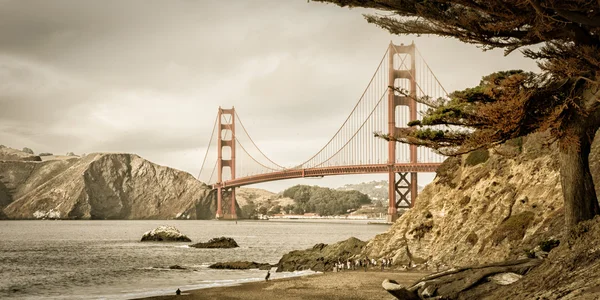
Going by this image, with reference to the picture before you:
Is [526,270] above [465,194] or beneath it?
beneath

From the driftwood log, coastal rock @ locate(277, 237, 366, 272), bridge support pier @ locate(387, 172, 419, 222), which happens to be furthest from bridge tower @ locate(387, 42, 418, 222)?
the driftwood log

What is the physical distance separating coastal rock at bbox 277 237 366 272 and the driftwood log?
56.9ft

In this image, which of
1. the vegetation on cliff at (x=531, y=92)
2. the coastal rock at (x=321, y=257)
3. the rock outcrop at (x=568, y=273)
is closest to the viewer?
the rock outcrop at (x=568, y=273)

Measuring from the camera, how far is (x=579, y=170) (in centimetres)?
1595

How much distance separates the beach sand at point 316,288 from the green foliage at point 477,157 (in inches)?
295

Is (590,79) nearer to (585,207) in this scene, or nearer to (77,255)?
(585,207)

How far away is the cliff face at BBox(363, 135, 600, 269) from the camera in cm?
2664

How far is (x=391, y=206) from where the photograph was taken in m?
87.4

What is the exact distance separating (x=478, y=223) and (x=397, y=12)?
52.2 feet

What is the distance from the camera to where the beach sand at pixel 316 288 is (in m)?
23.1

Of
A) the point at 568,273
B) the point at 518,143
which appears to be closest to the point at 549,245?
the point at 568,273

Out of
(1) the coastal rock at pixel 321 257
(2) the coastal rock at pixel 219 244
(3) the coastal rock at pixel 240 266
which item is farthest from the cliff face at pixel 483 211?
(2) the coastal rock at pixel 219 244

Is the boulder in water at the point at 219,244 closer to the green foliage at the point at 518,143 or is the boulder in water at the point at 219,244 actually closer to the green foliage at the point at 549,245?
the green foliage at the point at 518,143

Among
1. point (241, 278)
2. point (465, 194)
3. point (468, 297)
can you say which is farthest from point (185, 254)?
point (468, 297)
